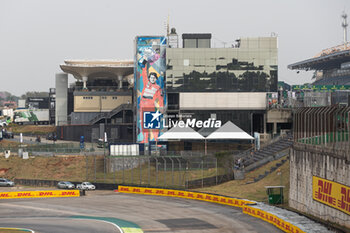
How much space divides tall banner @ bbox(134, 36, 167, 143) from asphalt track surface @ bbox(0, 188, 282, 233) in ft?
101

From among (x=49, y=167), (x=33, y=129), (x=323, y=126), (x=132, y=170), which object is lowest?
(x=49, y=167)

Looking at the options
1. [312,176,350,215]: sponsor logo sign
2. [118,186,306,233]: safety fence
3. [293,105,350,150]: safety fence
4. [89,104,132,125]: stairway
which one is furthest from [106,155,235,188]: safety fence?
[89,104,132,125]: stairway

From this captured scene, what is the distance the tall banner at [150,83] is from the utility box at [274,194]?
45.3 m

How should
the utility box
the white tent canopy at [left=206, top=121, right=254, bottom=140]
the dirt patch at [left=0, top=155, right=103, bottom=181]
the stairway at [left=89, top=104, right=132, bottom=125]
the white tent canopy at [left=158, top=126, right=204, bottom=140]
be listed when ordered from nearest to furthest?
the utility box < the white tent canopy at [left=206, top=121, right=254, bottom=140] < the white tent canopy at [left=158, top=126, right=204, bottom=140] < the dirt patch at [left=0, top=155, right=103, bottom=181] < the stairway at [left=89, top=104, right=132, bottom=125]

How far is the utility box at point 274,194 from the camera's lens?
173 feet

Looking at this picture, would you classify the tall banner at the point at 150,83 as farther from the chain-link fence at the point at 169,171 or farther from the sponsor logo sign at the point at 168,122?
the chain-link fence at the point at 169,171

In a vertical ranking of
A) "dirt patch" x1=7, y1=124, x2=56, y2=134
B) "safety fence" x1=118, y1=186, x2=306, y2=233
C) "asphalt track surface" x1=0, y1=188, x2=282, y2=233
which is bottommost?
"asphalt track surface" x1=0, y1=188, x2=282, y2=233

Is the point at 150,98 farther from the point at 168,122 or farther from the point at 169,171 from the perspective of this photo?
the point at 169,171

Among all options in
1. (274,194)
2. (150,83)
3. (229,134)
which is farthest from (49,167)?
(274,194)

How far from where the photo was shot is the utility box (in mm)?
52688

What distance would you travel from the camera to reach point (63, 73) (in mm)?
132250

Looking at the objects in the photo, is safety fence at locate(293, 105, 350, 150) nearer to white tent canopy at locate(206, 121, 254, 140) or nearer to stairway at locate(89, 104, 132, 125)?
white tent canopy at locate(206, 121, 254, 140)

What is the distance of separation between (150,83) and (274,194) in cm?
4813

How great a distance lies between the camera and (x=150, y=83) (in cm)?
9700
